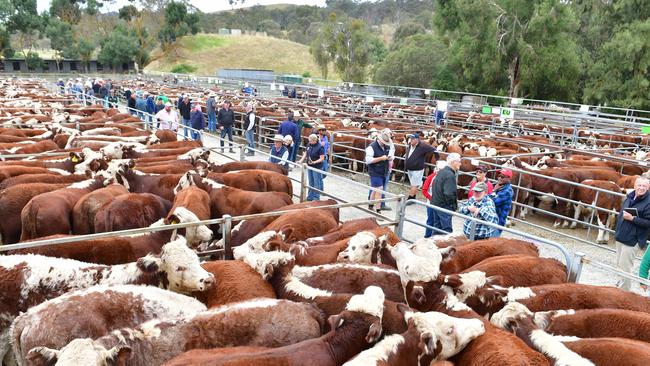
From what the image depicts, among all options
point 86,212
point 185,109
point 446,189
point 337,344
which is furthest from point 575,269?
point 185,109

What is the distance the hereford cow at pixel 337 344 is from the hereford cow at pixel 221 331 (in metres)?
0.35

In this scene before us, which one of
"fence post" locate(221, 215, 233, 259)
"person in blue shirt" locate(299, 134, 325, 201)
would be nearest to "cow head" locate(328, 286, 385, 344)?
"fence post" locate(221, 215, 233, 259)

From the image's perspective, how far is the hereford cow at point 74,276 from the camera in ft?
13.4

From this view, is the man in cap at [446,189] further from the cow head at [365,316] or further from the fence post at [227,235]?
the cow head at [365,316]

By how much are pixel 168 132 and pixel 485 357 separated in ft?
37.6

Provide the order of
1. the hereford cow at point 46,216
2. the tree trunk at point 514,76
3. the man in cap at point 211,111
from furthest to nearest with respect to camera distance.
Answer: the tree trunk at point 514,76 < the man in cap at point 211,111 < the hereford cow at point 46,216

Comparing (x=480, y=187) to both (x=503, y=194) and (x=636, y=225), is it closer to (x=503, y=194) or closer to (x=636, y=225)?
(x=503, y=194)

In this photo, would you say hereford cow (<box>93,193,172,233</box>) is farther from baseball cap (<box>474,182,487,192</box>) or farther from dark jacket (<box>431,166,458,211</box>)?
baseball cap (<box>474,182,487,192</box>)

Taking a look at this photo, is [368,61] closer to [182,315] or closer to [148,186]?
[148,186]

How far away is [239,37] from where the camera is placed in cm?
9438

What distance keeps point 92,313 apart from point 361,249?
8.71 feet

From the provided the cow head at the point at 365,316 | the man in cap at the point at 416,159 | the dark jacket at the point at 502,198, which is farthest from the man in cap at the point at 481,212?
the man in cap at the point at 416,159

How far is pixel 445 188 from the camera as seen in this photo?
285 inches

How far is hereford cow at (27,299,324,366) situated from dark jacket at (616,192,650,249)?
16.5 ft
